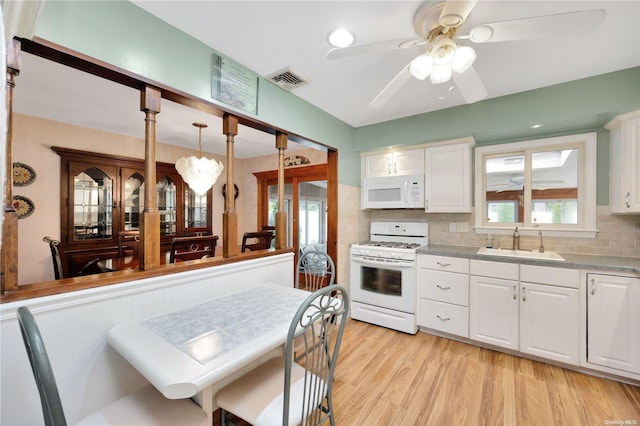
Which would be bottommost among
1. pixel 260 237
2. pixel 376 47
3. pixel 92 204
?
pixel 260 237

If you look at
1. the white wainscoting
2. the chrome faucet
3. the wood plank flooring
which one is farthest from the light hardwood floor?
the white wainscoting

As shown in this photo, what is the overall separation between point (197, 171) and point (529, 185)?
3.63 metres

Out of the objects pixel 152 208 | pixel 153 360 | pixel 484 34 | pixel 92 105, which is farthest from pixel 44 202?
pixel 484 34

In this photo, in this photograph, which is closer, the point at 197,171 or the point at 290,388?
the point at 290,388

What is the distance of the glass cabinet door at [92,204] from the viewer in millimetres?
3170

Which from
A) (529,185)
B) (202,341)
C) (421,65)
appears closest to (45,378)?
(202,341)

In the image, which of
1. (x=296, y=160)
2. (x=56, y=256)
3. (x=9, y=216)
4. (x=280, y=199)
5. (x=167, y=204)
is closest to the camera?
(x=9, y=216)

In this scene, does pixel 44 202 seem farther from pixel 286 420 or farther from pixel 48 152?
pixel 286 420

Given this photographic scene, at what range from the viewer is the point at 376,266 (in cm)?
295

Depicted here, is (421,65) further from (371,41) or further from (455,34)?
(371,41)

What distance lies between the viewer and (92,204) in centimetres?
330

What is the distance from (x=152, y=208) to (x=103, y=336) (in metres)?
0.68

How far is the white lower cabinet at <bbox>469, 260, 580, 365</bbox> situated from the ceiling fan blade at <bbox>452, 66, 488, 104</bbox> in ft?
5.06

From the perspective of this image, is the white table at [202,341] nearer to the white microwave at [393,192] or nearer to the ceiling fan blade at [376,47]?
the ceiling fan blade at [376,47]
